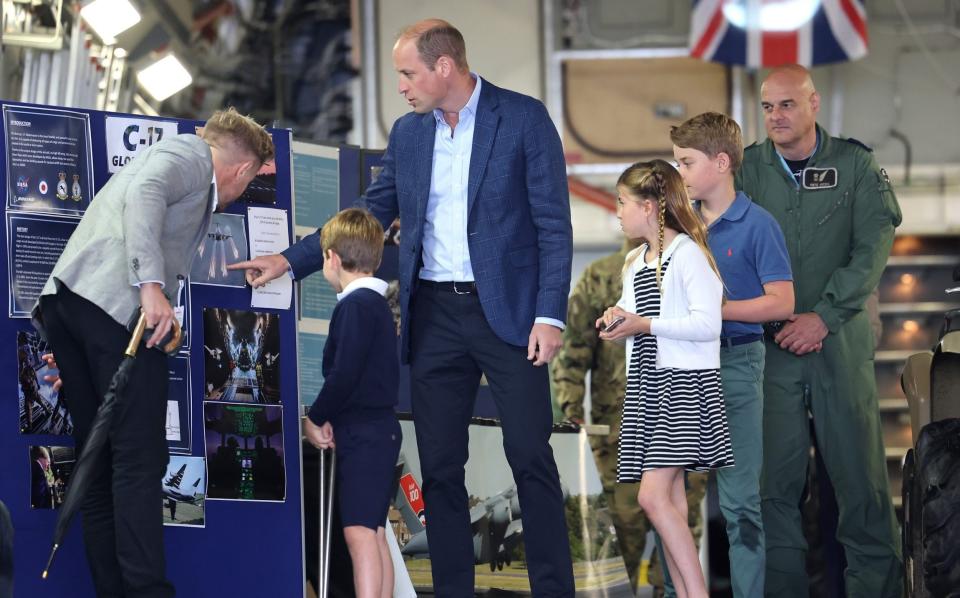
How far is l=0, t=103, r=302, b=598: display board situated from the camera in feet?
13.0

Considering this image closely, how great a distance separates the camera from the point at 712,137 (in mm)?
4188

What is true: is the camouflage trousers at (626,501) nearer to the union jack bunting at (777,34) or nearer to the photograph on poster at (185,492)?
the photograph on poster at (185,492)

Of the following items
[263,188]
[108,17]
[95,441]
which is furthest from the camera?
[108,17]

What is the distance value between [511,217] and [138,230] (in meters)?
0.99

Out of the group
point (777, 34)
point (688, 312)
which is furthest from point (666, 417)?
point (777, 34)

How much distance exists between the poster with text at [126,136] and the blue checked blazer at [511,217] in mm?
878

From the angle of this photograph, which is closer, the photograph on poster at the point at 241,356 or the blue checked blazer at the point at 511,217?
the blue checked blazer at the point at 511,217

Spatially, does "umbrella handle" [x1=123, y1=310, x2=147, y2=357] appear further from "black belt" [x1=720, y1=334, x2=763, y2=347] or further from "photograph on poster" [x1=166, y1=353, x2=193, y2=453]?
"black belt" [x1=720, y1=334, x2=763, y2=347]

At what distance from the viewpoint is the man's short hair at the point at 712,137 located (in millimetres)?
4191

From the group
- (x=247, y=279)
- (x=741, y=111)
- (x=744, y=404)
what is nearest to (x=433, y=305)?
(x=247, y=279)

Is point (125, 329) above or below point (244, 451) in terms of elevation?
above

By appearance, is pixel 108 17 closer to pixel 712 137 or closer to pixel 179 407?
pixel 179 407

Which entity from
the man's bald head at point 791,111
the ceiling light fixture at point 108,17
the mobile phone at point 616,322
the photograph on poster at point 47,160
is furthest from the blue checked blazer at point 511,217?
the ceiling light fixture at point 108,17

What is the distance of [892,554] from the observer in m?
4.53
